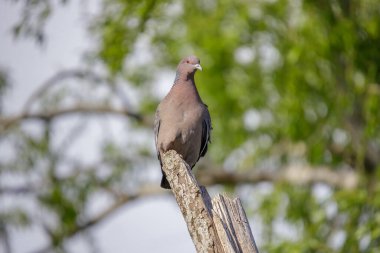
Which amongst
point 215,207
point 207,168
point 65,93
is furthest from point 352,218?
point 215,207

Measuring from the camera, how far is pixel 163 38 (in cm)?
1328

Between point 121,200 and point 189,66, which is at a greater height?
point 121,200

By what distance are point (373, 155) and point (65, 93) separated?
3690 mm

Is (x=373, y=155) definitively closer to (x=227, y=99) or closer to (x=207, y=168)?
(x=207, y=168)

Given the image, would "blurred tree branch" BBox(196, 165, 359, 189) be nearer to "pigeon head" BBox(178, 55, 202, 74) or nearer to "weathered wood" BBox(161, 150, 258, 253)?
"pigeon head" BBox(178, 55, 202, 74)

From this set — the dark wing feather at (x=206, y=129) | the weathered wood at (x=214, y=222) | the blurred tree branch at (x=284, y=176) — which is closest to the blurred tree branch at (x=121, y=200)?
the blurred tree branch at (x=284, y=176)

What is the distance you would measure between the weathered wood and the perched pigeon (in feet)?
4.89

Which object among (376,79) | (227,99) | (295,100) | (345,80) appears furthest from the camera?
(227,99)

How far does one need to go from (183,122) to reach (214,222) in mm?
1835

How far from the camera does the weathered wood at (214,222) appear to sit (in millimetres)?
5121

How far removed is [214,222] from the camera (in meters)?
5.18

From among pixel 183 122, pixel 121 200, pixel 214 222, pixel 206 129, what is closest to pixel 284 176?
pixel 121 200

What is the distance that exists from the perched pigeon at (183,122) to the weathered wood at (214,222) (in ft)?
4.89

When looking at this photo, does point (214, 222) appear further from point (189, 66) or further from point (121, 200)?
point (121, 200)
